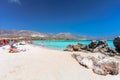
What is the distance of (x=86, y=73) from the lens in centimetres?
704

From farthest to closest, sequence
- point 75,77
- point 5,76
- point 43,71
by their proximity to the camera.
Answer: point 43,71 → point 75,77 → point 5,76

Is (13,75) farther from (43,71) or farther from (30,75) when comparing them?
(43,71)

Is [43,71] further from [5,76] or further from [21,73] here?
[5,76]

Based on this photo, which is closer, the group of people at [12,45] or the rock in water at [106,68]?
the rock in water at [106,68]

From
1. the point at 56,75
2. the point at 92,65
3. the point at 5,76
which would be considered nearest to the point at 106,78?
the point at 92,65

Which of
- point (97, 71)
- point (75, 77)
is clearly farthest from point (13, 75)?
point (97, 71)

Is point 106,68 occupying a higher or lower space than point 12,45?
lower

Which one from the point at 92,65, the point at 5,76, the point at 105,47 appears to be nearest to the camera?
the point at 5,76

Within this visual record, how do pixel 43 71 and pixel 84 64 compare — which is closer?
pixel 43 71

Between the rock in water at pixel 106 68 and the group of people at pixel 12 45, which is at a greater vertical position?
the group of people at pixel 12 45

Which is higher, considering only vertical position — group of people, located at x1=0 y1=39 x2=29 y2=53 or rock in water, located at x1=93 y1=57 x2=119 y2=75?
group of people, located at x1=0 y1=39 x2=29 y2=53

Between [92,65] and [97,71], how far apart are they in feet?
2.42

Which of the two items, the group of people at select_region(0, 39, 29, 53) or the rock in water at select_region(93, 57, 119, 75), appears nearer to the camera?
the rock in water at select_region(93, 57, 119, 75)

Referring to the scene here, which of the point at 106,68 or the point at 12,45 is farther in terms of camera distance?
the point at 12,45
